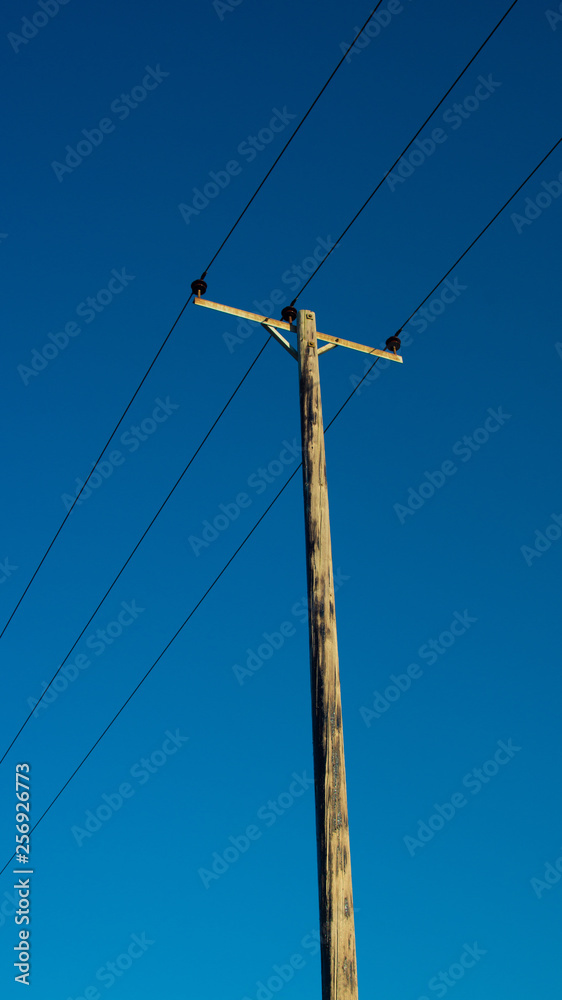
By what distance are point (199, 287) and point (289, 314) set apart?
959 millimetres

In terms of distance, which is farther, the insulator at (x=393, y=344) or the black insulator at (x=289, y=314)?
the insulator at (x=393, y=344)

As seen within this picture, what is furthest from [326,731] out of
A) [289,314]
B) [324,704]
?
[289,314]

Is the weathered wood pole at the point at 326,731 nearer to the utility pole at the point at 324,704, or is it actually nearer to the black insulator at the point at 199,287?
the utility pole at the point at 324,704

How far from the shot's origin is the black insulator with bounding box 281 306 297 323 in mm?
7441

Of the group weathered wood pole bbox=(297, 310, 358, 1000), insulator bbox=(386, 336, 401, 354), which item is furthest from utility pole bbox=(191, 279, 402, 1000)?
insulator bbox=(386, 336, 401, 354)

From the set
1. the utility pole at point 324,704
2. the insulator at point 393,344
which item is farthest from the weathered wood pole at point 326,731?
the insulator at point 393,344

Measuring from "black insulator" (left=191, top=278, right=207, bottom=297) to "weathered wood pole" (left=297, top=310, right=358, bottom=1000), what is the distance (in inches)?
61.0

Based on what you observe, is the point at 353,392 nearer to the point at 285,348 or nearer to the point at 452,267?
the point at 452,267

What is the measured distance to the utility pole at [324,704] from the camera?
4.90 m

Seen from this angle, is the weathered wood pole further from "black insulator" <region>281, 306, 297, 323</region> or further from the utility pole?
"black insulator" <region>281, 306, 297, 323</region>

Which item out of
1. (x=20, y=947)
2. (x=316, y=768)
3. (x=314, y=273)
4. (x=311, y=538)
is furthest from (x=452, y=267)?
(x=20, y=947)

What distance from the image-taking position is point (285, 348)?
7309 mm

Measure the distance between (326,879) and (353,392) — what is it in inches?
243

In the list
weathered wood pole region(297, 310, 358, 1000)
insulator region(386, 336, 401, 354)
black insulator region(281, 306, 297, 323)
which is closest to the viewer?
weathered wood pole region(297, 310, 358, 1000)
